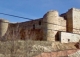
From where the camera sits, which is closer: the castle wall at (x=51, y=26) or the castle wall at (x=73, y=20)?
the castle wall at (x=51, y=26)

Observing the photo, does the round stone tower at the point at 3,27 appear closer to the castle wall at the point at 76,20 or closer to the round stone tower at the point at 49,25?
the round stone tower at the point at 49,25

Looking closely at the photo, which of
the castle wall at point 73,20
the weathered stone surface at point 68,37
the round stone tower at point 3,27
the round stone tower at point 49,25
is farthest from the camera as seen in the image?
the round stone tower at point 3,27

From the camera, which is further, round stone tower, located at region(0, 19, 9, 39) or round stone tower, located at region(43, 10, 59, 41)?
round stone tower, located at region(0, 19, 9, 39)

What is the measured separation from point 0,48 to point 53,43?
7721mm

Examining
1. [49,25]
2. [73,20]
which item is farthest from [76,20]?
[49,25]

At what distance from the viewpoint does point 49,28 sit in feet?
118

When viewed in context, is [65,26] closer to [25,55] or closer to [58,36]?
[58,36]

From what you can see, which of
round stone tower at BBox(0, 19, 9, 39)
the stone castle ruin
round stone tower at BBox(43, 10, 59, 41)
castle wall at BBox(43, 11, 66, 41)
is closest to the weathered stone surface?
the stone castle ruin

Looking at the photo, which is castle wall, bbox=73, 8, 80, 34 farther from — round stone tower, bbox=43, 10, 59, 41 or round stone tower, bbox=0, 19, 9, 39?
round stone tower, bbox=0, 19, 9, 39

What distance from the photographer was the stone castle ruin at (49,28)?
120 ft

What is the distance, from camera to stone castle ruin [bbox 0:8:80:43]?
3661 cm

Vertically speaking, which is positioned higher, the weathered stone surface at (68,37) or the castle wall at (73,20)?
the castle wall at (73,20)

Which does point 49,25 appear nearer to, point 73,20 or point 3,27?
point 73,20

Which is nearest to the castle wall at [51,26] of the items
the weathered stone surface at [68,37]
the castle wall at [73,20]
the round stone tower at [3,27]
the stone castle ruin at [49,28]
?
the stone castle ruin at [49,28]
